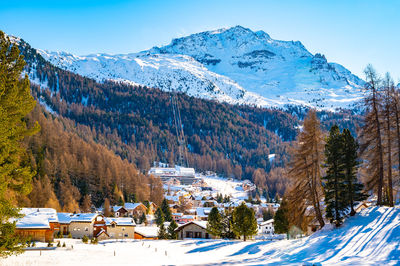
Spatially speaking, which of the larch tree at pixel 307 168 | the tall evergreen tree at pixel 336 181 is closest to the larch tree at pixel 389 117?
the tall evergreen tree at pixel 336 181

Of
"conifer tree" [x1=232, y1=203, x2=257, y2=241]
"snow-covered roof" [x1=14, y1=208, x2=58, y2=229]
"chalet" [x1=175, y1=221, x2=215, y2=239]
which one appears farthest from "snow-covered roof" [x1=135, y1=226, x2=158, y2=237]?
"conifer tree" [x1=232, y1=203, x2=257, y2=241]

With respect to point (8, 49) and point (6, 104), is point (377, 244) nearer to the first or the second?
point (6, 104)

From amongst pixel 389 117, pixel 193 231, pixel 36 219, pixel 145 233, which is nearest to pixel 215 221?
pixel 193 231

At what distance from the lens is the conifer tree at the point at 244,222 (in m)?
53.0

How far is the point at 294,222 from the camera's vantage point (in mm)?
33875

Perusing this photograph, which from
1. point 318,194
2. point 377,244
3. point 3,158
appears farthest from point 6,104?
point 318,194

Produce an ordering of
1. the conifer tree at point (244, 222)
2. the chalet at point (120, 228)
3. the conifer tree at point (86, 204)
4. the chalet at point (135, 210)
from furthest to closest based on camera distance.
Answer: the chalet at point (135, 210)
the conifer tree at point (86, 204)
the chalet at point (120, 228)
the conifer tree at point (244, 222)

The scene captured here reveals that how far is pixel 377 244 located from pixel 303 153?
38.5ft

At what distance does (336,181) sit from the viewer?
100 ft

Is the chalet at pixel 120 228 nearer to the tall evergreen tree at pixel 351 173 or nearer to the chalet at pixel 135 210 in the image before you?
the chalet at pixel 135 210

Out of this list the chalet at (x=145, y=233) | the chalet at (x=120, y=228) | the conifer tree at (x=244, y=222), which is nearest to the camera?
the conifer tree at (x=244, y=222)

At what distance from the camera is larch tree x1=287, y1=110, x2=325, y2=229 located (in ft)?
105

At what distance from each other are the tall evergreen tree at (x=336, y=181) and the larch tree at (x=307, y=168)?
1.11 m

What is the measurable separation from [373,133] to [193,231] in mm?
42987
